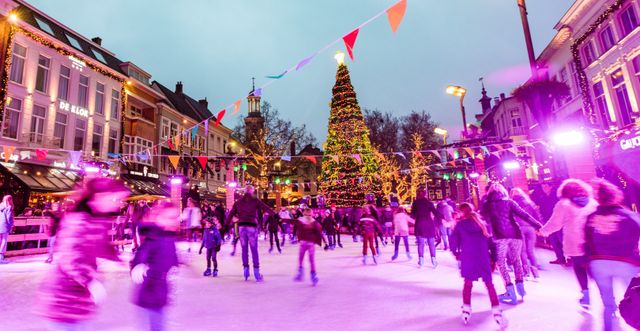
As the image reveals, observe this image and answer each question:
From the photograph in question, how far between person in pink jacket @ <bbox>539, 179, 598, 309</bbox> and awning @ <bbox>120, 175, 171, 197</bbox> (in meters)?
26.0

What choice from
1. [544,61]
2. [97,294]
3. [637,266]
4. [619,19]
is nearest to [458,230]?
[637,266]

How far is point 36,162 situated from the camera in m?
19.2

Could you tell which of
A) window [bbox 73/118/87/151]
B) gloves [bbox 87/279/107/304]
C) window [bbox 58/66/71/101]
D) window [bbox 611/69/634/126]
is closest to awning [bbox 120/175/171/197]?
window [bbox 73/118/87/151]

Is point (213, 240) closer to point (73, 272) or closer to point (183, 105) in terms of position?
point (73, 272)

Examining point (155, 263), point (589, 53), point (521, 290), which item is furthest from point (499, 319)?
point (589, 53)

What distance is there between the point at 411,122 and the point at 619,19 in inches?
1052

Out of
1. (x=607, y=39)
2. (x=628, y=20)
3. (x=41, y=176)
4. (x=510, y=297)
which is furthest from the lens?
(x=41, y=176)

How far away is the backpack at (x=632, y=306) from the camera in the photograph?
9.63ft

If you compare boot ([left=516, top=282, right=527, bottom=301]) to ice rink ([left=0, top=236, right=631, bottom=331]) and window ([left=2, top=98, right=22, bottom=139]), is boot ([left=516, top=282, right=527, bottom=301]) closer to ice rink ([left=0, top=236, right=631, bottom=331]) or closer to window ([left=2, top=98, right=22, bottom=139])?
ice rink ([left=0, top=236, right=631, bottom=331])

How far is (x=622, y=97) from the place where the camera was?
14.8m

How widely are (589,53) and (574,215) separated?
1761cm

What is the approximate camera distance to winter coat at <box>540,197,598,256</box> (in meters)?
4.14

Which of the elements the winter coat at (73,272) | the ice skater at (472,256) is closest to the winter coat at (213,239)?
the winter coat at (73,272)

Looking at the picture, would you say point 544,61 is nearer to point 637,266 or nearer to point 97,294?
point 637,266
